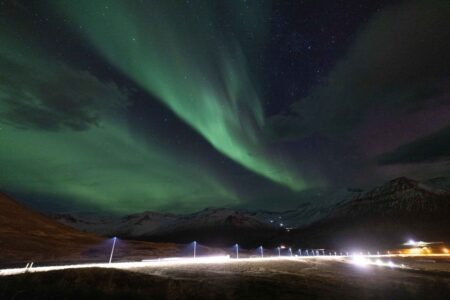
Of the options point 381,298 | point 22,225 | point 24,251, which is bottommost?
point 381,298

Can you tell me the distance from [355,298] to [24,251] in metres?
91.5

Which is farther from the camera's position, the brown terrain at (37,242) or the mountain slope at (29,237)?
the mountain slope at (29,237)

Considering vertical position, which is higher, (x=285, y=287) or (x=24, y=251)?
(x=24, y=251)

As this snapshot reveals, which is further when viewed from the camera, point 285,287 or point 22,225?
point 22,225

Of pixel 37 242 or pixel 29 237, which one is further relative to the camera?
pixel 29 237

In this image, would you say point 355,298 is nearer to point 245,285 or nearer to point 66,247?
point 245,285

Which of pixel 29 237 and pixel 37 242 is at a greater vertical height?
pixel 29 237

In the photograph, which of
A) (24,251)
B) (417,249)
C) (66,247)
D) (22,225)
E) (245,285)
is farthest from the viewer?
(417,249)

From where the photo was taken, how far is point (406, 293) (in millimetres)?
35438

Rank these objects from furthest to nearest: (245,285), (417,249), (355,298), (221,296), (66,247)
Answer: (417,249)
(66,247)
(245,285)
(355,298)
(221,296)

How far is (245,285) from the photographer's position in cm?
3528

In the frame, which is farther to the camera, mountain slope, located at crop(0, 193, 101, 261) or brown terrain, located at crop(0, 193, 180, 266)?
mountain slope, located at crop(0, 193, 101, 261)

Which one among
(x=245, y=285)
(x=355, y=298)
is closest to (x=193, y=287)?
(x=245, y=285)

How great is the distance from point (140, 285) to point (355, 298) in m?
22.9
